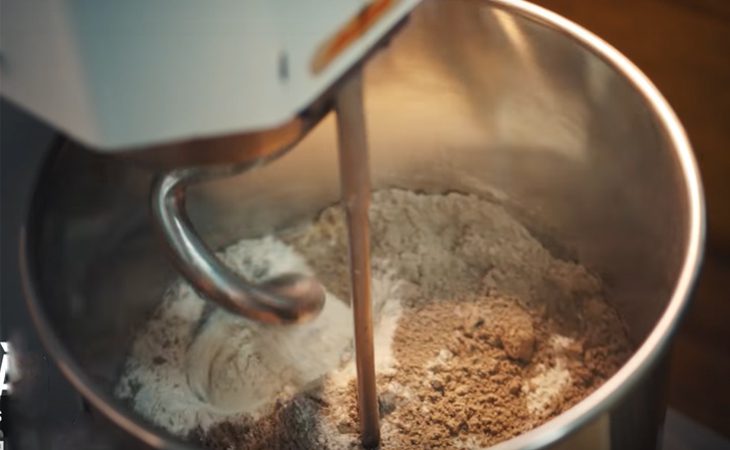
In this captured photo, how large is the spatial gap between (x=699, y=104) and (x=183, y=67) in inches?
21.8

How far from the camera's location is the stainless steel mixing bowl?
0.50m

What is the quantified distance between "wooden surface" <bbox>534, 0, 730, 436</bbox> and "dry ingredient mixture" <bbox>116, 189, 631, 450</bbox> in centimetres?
17

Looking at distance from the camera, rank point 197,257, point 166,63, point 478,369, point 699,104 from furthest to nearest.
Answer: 1. point 699,104
2. point 478,369
3. point 197,257
4. point 166,63

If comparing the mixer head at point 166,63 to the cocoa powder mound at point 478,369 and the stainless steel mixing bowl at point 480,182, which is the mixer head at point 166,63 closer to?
the stainless steel mixing bowl at point 480,182

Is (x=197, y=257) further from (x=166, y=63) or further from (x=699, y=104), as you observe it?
(x=699, y=104)

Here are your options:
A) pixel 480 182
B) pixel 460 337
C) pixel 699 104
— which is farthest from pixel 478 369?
pixel 699 104

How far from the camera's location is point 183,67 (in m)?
0.30

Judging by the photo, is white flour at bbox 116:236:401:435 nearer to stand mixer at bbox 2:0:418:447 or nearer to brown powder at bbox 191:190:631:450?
brown powder at bbox 191:190:631:450

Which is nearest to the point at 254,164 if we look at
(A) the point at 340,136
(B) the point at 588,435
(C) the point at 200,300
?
(A) the point at 340,136

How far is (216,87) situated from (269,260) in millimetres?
364

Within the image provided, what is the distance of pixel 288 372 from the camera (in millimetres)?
589

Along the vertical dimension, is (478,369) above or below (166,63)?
below

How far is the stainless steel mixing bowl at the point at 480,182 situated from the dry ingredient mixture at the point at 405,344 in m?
0.02

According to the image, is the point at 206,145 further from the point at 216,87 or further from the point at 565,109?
the point at 565,109
